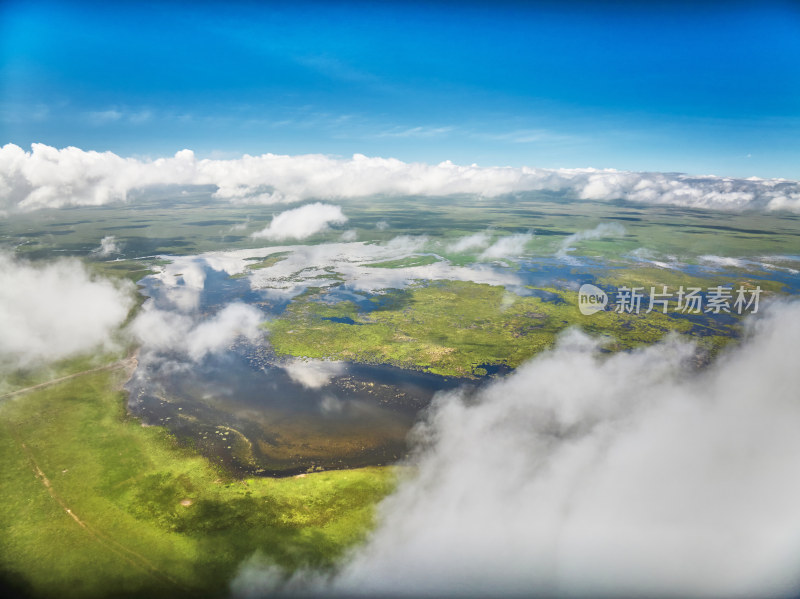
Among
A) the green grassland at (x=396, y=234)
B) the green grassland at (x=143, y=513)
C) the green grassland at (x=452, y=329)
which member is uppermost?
the green grassland at (x=396, y=234)

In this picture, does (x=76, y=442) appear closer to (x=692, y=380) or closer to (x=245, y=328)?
(x=245, y=328)

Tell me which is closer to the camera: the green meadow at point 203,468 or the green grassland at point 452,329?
the green meadow at point 203,468

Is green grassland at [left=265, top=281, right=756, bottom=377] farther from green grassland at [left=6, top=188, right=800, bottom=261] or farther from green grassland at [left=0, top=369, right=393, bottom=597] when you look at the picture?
green grassland at [left=6, top=188, right=800, bottom=261]

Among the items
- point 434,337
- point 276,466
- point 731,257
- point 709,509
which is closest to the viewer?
point 709,509

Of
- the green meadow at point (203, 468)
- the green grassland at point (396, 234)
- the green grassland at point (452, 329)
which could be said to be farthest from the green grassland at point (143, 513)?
the green grassland at point (396, 234)

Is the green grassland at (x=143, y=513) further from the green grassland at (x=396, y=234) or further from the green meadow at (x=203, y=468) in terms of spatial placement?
the green grassland at (x=396, y=234)

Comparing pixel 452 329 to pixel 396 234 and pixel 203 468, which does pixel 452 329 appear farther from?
pixel 396 234

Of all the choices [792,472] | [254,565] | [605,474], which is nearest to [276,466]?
[254,565]
